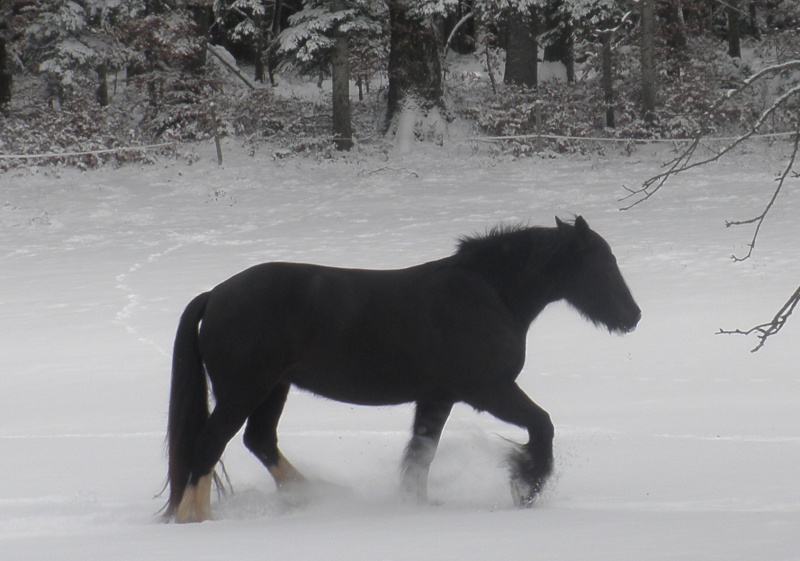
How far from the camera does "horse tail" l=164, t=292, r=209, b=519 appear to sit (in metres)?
4.98

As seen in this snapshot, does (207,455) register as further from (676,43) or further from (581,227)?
(676,43)

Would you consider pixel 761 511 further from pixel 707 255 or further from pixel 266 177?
pixel 266 177

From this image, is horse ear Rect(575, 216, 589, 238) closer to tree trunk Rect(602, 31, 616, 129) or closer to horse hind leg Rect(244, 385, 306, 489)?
horse hind leg Rect(244, 385, 306, 489)

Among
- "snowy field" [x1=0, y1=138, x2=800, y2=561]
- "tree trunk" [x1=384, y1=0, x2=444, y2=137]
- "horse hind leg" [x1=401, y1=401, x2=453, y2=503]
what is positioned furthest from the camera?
"tree trunk" [x1=384, y1=0, x2=444, y2=137]

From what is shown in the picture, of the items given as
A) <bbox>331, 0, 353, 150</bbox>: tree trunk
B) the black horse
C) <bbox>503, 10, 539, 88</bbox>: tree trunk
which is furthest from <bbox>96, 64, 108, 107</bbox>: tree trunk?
the black horse

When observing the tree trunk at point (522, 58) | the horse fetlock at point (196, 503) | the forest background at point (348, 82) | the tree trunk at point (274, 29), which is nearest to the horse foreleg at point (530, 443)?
the horse fetlock at point (196, 503)

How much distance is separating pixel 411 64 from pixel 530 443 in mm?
18522

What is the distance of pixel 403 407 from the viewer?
8352mm

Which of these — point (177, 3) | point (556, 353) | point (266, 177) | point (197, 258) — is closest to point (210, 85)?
point (177, 3)

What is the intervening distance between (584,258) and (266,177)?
16742 millimetres

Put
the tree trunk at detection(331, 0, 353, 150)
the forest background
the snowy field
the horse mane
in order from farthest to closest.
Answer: the forest background < the tree trunk at detection(331, 0, 353, 150) < the horse mane < the snowy field

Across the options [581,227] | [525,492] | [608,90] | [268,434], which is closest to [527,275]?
[581,227]

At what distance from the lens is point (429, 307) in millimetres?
5070

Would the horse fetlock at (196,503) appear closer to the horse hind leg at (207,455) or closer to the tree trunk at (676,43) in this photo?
the horse hind leg at (207,455)
